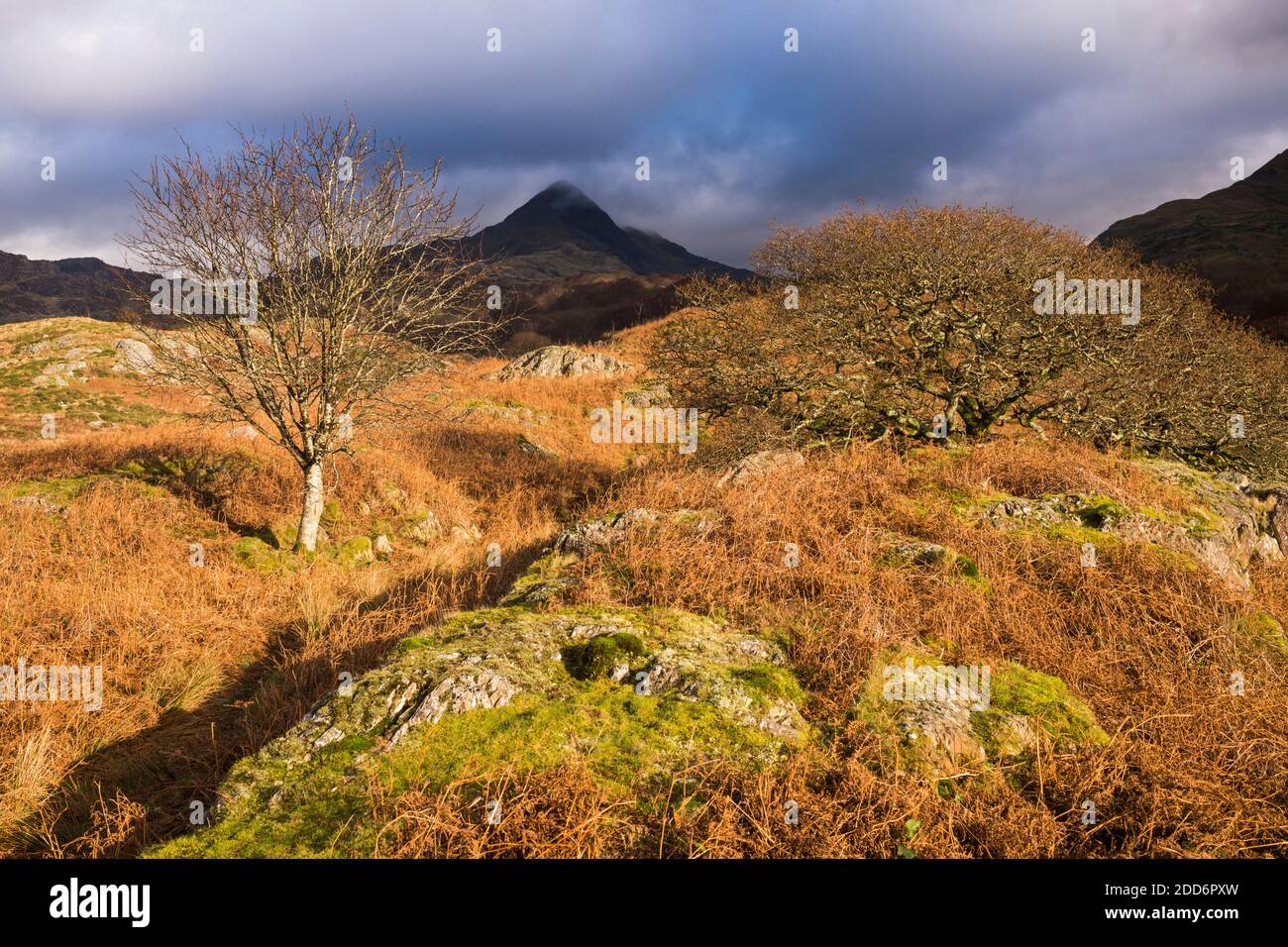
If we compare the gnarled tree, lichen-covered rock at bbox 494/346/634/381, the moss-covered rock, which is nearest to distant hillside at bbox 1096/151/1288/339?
the gnarled tree

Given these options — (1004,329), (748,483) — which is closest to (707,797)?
(748,483)

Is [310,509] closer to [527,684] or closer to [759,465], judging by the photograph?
[759,465]

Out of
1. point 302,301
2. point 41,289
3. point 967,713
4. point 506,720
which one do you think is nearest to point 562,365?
point 302,301

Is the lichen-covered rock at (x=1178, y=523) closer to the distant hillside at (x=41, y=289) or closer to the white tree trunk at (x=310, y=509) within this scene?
the white tree trunk at (x=310, y=509)

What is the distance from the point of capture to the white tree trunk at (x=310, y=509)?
1031 cm

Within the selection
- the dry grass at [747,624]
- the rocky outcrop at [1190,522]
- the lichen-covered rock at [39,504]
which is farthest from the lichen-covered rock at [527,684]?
the lichen-covered rock at [39,504]

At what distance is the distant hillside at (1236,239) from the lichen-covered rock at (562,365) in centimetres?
3574

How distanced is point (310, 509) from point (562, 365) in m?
20.5

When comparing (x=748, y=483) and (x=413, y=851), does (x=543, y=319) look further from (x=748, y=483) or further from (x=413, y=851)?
(x=413, y=851)

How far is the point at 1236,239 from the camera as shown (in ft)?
177

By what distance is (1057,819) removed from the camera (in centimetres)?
327

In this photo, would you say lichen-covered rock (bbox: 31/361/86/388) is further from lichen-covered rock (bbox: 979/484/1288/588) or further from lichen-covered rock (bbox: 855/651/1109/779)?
lichen-covered rock (bbox: 979/484/1288/588)

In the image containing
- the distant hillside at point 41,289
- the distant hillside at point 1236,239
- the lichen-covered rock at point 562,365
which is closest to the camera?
the lichen-covered rock at point 562,365
